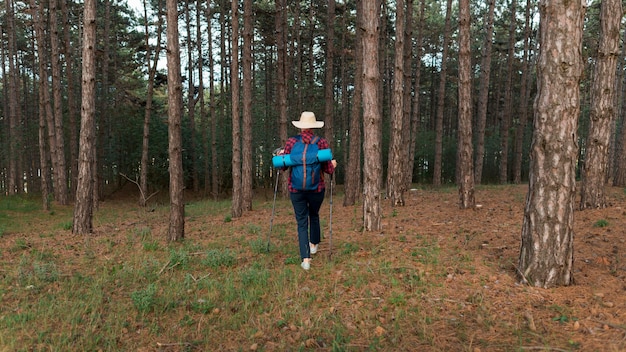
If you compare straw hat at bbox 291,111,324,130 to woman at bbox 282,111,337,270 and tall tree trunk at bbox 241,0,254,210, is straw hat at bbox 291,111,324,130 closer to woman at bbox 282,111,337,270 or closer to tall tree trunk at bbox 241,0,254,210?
woman at bbox 282,111,337,270

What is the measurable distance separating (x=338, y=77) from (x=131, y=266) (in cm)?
3123

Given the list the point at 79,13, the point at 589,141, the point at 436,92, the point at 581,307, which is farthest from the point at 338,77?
the point at 581,307

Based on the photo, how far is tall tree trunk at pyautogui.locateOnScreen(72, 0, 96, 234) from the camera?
931 centimetres

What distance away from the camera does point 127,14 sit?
90.3ft

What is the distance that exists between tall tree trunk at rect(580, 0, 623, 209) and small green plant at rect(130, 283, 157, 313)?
30.7 feet

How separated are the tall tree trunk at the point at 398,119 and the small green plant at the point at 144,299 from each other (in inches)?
329

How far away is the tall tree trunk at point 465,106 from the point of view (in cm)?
964

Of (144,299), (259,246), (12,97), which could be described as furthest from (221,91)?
(144,299)

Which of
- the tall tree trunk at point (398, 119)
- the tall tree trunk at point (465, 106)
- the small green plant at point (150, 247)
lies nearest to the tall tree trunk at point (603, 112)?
the tall tree trunk at point (465, 106)

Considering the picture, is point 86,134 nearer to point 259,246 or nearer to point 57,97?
Answer: point 259,246

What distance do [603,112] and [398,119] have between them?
4965 millimetres

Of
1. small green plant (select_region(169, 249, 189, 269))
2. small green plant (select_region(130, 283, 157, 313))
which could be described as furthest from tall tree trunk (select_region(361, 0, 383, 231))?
small green plant (select_region(130, 283, 157, 313))

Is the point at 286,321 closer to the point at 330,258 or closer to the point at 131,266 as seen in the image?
the point at 330,258

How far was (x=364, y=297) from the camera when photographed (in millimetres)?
4762
